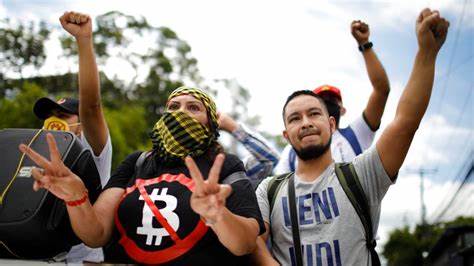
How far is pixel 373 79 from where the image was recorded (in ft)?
11.2

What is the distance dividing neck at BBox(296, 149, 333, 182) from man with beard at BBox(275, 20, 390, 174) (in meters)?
0.76

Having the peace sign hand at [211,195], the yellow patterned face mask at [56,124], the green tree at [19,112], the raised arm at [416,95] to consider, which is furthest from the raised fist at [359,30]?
the green tree at [19,112]

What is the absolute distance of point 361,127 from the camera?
3639mm

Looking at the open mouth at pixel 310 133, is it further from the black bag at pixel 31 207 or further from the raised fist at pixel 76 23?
the raised fist at pixel 76 23

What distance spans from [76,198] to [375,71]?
88.2 inches

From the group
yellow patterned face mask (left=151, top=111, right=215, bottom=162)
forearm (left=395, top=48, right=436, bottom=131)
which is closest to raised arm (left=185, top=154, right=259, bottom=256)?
yellow patterned face mask (left=151, top=111, right=215, bottom=162)

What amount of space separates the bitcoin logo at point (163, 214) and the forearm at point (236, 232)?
28cm

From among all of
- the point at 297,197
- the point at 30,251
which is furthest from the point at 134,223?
the point at 297,197

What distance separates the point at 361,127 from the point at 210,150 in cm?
159

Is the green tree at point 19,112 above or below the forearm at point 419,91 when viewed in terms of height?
above

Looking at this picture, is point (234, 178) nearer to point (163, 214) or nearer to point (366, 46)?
point (163, 214)

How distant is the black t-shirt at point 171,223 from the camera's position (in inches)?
83.0

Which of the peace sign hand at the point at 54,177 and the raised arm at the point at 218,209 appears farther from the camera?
the peace sign hand at the point at 54,177

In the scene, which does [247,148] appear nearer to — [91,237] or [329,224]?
[329,224]
